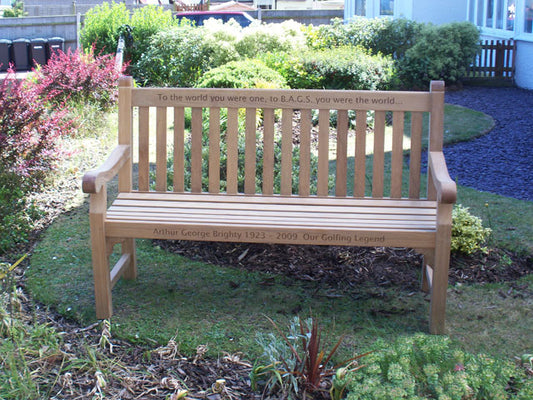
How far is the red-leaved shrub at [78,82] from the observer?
916 centimetres

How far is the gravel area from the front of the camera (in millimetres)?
6969

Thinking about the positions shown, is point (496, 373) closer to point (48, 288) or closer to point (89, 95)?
point (48, 288)

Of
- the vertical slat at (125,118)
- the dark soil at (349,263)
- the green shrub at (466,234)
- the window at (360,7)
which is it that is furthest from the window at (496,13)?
the vertical slat at (125,118)

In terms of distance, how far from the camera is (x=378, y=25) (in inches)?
581

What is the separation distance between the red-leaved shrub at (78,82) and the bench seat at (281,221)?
17.8 ft

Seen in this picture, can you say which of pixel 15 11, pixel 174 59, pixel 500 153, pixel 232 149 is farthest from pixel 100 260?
pixel 15 11

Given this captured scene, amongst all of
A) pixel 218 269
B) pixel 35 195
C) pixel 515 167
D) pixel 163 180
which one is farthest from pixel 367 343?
pixel 515 167

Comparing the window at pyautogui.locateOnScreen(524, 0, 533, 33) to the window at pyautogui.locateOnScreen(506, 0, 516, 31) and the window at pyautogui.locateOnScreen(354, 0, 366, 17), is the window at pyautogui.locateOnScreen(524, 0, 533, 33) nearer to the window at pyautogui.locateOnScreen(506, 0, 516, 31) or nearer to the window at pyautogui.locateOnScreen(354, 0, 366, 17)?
the window at pyautogui.locateOnScreen(506, 0, 516, 31)

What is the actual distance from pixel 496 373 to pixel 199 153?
7.60 ft

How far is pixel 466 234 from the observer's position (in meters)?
4.68

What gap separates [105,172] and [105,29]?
44.4 ft

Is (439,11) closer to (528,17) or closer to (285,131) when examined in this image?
(528,17)

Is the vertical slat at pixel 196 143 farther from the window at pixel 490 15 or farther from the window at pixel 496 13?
the window at pixel 490 15

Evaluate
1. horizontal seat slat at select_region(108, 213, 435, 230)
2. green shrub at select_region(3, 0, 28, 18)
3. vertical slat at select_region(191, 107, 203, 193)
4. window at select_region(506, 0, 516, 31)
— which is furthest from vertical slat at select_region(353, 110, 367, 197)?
green shrub at select_region(3, 0, 28, 18)
